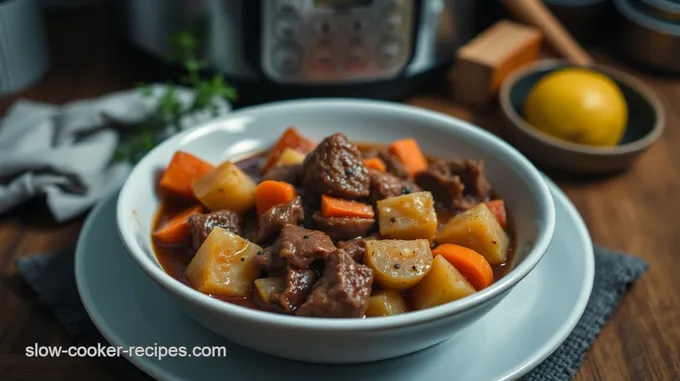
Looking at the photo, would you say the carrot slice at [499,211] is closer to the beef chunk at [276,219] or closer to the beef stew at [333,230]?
the beef stew at [333,230]

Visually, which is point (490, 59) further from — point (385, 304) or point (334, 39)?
point (385, 304)

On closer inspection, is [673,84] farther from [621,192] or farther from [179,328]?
[179,328]

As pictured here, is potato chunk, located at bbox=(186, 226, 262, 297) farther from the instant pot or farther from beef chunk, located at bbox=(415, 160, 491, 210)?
the instant pot

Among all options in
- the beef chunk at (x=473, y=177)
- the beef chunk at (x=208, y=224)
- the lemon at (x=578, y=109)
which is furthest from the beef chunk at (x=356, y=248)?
the lemon at (x=578, y=109)

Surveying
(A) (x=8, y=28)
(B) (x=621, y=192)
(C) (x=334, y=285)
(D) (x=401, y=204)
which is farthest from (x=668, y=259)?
(A) (x=8, y=28)

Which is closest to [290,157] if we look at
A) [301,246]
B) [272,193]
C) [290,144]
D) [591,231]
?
[290,144]

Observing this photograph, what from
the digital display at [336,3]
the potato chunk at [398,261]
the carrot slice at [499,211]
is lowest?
the carrot slice at [499,211]

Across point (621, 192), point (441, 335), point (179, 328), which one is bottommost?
point (621, 192)
